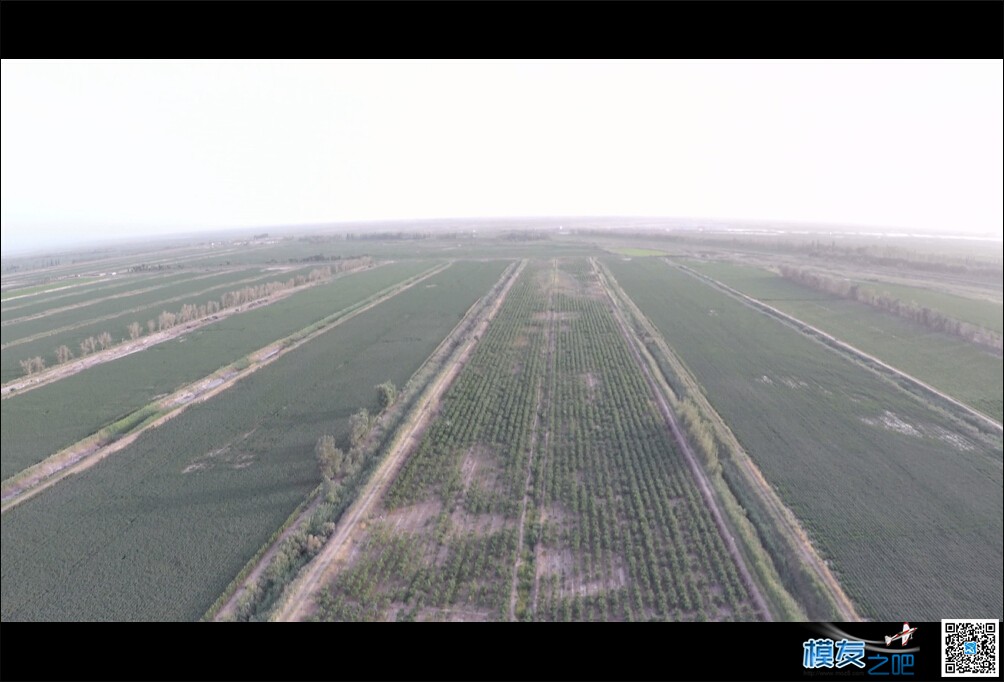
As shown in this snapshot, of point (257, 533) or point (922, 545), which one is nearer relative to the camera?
point (922, 545)

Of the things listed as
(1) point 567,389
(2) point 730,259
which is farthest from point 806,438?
(2) point 730,259

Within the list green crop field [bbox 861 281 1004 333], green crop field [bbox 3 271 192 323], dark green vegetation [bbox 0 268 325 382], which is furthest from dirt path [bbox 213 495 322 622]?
green crop field [bbox 861 281 1004 333]

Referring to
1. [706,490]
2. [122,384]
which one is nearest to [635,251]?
[706,490]

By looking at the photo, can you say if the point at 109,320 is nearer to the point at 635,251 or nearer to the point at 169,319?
the point at 169,319

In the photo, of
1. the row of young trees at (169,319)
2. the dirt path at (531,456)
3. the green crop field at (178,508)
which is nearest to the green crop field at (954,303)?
the dirt path at (531,456)

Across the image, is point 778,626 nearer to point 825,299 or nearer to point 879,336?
point 879,336
